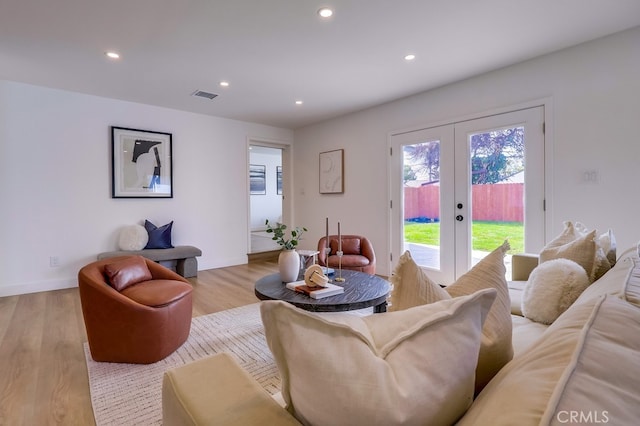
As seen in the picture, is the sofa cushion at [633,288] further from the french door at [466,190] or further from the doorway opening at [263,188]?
the doorway opening at [263,188]

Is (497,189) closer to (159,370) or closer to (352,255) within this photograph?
(352,255)

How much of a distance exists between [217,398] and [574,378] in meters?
0.72

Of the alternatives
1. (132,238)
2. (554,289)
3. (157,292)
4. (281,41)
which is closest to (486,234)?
(554,289)

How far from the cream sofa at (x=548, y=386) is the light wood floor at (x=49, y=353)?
52.9 inches

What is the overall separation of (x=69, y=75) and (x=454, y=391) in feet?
14.9

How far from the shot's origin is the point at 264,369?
2.10 m

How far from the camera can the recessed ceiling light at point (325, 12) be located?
2262 mm

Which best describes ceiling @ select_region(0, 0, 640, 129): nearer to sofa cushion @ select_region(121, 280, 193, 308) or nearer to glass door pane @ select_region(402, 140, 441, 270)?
glass door pane @ select_region(402, 140, 441, 270)

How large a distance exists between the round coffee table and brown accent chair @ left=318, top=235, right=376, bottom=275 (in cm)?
101

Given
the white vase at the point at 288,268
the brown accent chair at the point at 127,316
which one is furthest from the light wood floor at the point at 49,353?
the white vase at the point at 288,268

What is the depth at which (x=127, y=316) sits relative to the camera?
6.69 ft

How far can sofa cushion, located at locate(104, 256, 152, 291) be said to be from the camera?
228cm

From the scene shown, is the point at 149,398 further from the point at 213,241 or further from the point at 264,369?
the point at 213,241

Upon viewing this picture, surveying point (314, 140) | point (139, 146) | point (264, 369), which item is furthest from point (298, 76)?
point (264, 369)
